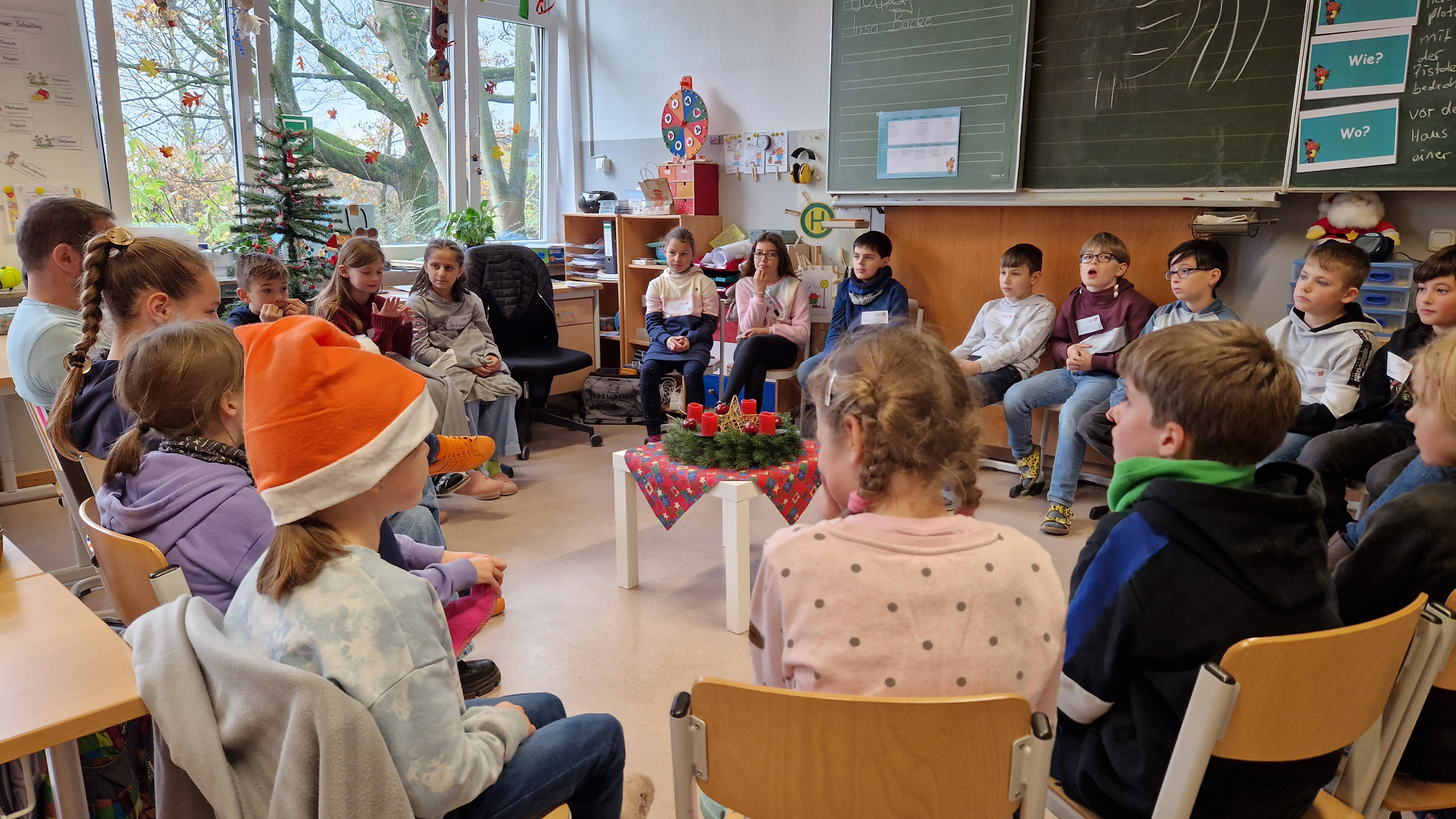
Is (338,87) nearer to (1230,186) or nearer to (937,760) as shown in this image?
(1230,186)

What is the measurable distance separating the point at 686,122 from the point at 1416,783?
16.0 ft

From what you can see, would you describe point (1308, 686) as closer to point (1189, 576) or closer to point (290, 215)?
point (1189, 576)

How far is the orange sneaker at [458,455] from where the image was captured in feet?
7.83

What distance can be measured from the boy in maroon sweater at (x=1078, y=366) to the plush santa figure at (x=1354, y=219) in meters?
0.67

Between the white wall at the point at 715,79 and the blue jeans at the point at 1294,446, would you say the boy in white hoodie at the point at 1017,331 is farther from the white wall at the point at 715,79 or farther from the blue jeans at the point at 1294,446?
the blue jeans at the point at 1294,446

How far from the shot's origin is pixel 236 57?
4.61m

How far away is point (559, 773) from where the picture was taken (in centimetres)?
116

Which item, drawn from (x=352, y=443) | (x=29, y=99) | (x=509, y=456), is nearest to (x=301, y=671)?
(x=352, y=443)

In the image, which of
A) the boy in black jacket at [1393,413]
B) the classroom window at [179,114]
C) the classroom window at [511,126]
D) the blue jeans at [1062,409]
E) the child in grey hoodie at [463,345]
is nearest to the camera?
the boy in black jacket at [1393,413]

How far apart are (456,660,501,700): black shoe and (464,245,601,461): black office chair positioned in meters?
2.26

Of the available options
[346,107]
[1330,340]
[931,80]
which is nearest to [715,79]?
[931,80]

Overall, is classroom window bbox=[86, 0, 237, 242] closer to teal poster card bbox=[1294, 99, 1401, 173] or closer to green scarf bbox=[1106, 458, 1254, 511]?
green scarf bbox=[1106, 458, 1254, 511]

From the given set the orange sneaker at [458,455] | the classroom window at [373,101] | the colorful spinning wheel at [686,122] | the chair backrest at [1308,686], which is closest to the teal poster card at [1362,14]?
the chair backrest at [1308,686]

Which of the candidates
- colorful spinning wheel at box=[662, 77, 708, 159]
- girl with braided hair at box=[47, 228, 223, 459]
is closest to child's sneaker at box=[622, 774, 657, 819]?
girl with braided hair at box=[47, 228, 223, 459]
